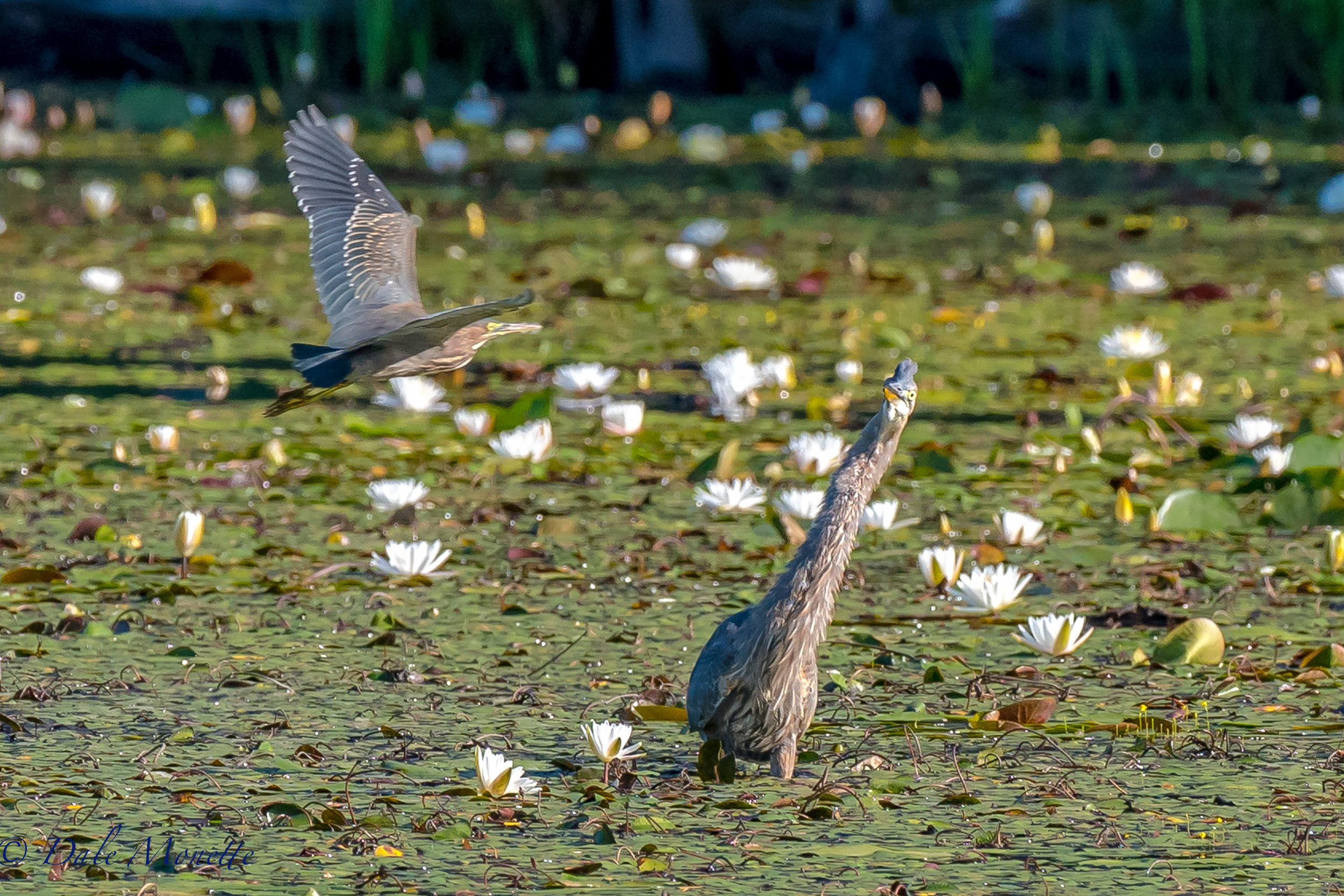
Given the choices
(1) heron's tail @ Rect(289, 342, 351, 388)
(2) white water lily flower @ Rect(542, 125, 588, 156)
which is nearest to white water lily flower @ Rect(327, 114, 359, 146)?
(2) white water lily flower @ Rect(542, 125, 588, 156)

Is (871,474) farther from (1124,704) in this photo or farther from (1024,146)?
(1024,146)

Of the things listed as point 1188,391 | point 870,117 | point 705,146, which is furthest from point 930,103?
point 1188,391

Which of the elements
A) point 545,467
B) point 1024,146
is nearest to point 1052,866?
point 545,467

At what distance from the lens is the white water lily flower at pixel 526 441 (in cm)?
371

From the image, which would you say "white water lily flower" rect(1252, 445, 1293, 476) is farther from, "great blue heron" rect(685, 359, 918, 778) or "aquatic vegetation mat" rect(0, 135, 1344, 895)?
"great blue heron" rect(685, 359, 918, 778)

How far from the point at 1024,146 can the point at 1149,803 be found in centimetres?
606

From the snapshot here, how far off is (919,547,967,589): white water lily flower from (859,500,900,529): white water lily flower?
A: 15 centimetres

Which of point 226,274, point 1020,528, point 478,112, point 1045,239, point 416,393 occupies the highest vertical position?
point 478,112

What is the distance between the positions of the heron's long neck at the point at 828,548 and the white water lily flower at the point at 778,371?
79.9 inches

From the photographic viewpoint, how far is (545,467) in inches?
154

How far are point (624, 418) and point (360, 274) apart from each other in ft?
3.69

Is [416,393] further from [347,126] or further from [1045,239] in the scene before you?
[347,126]

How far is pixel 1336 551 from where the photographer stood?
10.5 ft

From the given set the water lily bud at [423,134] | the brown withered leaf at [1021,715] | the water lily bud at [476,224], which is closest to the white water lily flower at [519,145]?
the water lily bud at [423,134]
